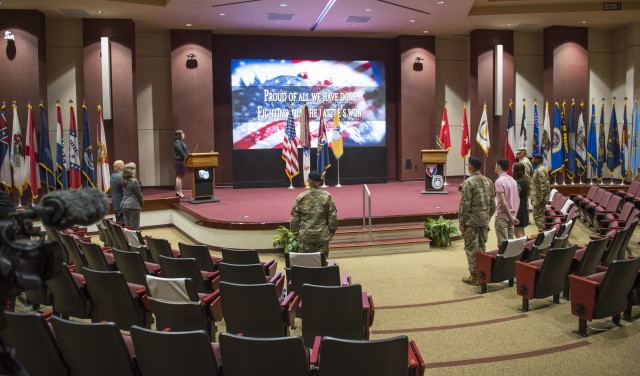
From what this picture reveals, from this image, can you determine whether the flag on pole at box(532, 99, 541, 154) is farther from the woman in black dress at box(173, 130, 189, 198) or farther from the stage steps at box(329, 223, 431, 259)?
the woman in black dress at box(173, 130, 189, 198)

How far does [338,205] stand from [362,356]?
813 centimetres

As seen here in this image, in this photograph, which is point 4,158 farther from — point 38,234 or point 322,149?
point 38,234

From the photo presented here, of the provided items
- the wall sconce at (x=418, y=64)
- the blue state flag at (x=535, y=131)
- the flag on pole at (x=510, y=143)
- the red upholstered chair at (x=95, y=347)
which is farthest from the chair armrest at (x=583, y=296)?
the wall sconce at (x=418, y=64)

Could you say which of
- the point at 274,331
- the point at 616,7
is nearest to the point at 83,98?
the point at 274,331

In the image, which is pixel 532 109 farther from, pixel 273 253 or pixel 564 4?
pixel 273 253

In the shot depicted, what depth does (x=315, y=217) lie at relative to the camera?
21.6 ft

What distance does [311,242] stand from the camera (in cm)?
663

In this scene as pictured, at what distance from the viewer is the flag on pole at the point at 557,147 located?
14.7 m

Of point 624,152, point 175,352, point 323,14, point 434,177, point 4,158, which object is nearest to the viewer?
point 175,352

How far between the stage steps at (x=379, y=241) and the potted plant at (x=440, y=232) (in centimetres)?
11

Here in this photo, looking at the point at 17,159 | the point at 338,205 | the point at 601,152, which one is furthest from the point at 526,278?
the point at 601,152

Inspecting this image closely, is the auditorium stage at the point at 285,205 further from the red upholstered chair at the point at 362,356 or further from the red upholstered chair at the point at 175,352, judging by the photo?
the red upholstered chair at the point at 362,356

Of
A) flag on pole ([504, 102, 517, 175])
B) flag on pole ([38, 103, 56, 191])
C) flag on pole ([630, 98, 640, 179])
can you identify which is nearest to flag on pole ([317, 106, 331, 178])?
flag on pole ([504, 102, 517, 175])

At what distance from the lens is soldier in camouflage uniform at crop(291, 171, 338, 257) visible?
6566 mm
